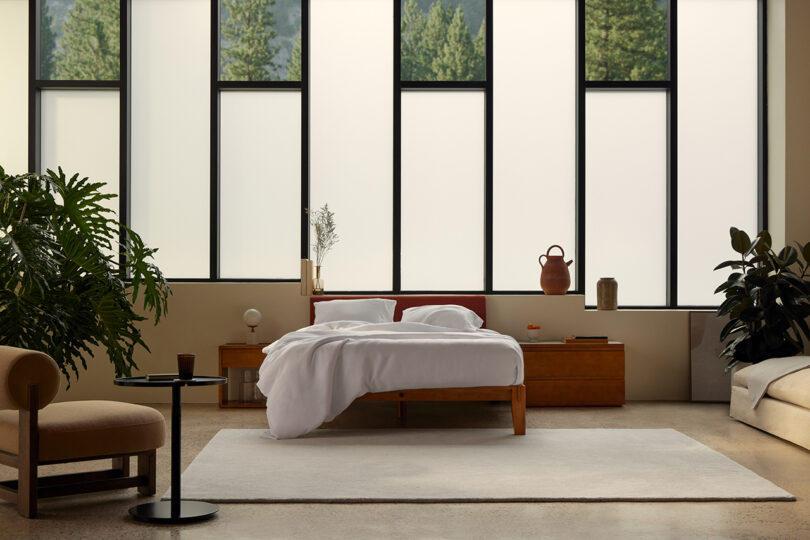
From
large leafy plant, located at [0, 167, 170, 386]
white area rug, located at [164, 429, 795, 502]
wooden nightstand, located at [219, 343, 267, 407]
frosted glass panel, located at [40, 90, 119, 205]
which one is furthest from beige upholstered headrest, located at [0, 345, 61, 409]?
frosted glass panel, located at [40, 90, 119, 205]

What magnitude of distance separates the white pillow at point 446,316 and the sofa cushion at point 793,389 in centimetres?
209

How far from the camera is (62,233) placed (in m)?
5.82

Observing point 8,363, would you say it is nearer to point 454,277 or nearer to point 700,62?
point 454,277

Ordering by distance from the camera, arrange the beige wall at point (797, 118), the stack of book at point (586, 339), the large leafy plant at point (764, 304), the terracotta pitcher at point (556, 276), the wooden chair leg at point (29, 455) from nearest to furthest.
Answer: the wooden chair leg at point (29, 455), the large leafy plant at point (764, 304), the stack of book at point (586, 339), the beige wall at point (797, 118), the terracotta pitcher at point (556, 276)

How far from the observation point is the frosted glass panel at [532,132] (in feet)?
25.3

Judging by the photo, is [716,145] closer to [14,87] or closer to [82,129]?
[82,129]

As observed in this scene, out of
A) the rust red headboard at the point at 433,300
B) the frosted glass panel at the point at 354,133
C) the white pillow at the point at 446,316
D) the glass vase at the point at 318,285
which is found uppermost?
the frosted glass panel at the point at 354,133

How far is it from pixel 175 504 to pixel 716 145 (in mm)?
5907

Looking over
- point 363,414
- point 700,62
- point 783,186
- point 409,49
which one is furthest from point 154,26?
point 783,186

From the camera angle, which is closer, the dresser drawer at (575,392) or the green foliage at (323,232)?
the dresser drawer at (575,392)

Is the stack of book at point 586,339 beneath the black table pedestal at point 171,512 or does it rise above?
above

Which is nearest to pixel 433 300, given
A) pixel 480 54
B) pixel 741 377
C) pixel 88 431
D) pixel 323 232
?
pixel 323 232

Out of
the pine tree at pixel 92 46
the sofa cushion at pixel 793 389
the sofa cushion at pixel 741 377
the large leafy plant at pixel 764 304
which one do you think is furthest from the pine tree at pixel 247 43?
the sofa cushion at pixel 793 389

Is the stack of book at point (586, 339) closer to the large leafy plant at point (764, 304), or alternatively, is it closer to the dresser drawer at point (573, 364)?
the dresser drawer at point (573, 364)
